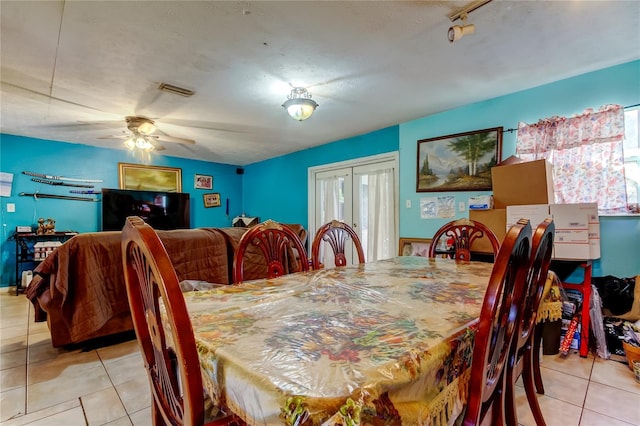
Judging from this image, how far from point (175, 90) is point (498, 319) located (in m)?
3.23

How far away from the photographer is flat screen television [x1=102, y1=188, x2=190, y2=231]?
4984mm

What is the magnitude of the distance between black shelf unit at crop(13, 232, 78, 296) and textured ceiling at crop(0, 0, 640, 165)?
64.8 inches

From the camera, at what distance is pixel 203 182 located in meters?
6.32

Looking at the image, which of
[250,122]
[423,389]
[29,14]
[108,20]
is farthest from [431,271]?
[250,122]

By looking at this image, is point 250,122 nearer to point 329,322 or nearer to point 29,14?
point 29,14

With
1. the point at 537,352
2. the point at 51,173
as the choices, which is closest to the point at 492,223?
the point at 537,352

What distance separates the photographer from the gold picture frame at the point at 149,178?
5.36 m

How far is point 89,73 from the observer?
100 inches

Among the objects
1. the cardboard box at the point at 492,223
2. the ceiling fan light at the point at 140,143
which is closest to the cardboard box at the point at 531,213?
the cardboard box at the point at 492,223

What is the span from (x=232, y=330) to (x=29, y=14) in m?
2.46

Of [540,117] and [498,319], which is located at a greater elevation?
[540,117]

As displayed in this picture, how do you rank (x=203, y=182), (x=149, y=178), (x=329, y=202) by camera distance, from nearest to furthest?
1. (x=329, y=202)
2. (x=149, y=178)
3. (x=203, y=182)

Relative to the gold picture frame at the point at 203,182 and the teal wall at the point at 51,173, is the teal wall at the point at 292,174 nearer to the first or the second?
the gold picture frame at the point at 203,182

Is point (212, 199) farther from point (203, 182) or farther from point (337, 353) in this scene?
point (337, 353)
